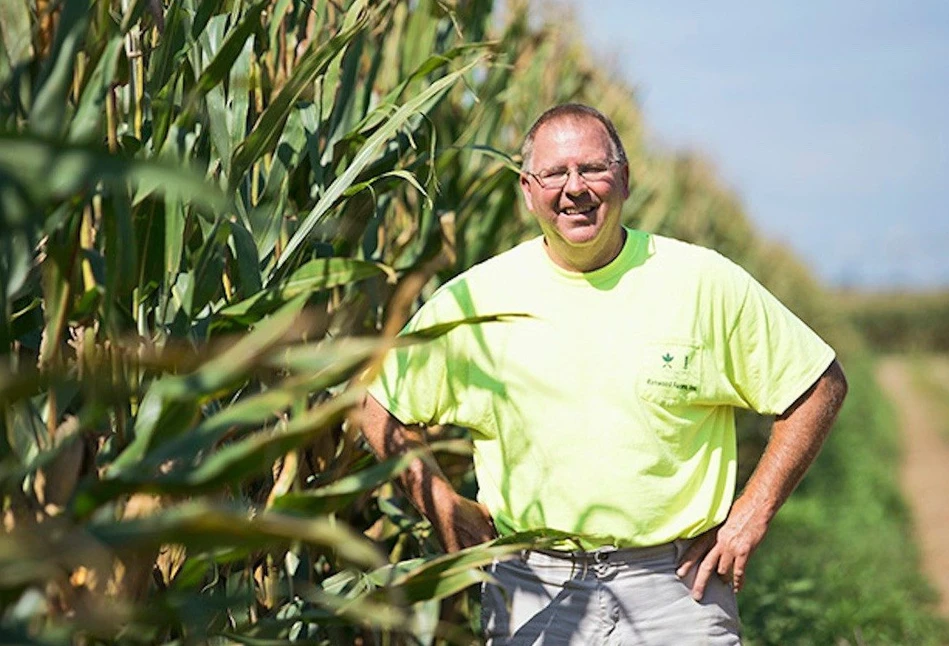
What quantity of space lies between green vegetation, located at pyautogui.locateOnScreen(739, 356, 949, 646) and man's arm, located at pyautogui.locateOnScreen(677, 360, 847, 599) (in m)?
2.26

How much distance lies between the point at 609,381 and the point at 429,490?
41 cm

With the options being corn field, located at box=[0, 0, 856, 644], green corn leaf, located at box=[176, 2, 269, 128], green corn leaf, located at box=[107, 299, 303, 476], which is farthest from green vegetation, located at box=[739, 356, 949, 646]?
green corn leaf, located at box=[107, 299, 303, 476]

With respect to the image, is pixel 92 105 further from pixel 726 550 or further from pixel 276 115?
pixel 726 550

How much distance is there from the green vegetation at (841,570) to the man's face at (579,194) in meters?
2.63

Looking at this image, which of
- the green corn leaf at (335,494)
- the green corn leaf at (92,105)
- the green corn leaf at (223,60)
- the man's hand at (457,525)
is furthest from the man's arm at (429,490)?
the green corn leaf at (92,105)

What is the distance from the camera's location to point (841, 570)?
685 centimetres

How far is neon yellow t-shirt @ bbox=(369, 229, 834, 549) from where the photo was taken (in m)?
2.85

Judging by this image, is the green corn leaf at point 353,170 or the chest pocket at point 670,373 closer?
the green corn leaf at point 353,170

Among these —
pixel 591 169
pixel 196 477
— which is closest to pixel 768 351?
pixel 591 169

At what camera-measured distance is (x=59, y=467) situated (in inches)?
70.2

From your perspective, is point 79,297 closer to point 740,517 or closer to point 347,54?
point 347,54

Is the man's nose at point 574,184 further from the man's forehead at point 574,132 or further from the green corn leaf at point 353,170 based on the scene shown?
→ the green corn leaf at point 353,170

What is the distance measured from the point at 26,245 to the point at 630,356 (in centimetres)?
145

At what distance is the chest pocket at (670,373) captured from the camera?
2.85 m
